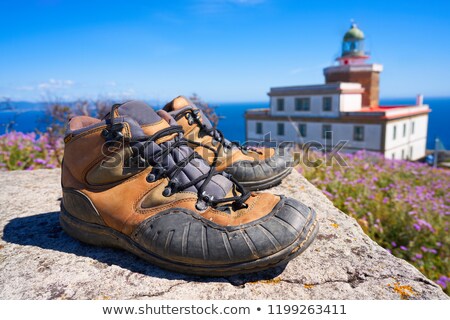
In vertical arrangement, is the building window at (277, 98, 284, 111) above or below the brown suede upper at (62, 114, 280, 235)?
below

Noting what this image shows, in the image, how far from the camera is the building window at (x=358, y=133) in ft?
75.9

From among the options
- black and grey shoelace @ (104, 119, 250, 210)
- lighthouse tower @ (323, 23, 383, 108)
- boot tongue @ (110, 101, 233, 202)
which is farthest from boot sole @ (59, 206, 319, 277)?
lighthouse tower @ (323, 23, 383, 108)

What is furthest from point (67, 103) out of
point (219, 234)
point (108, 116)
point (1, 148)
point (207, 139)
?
point (219, 234)

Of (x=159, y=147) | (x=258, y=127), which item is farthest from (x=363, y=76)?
(x=159, y=147)

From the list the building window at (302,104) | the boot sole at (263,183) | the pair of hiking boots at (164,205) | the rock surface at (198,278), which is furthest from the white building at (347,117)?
the pair of hiking boots at (164,205)

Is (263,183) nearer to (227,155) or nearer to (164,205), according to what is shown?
(227,155)

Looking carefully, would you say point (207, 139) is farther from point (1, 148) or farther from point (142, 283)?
point (1, 148)

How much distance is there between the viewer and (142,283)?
1645 millimetres

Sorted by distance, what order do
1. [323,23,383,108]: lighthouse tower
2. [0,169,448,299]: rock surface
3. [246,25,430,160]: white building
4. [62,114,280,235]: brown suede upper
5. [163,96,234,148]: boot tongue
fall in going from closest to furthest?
1. [0,169,448,299]: rock surface
2. [62,114,280,235]: brown suede upper
3. [163,96,234,148]: boot tongue
4. [246,25,430,160]: white building
5. [323,23,383,108]: lighthouse tower

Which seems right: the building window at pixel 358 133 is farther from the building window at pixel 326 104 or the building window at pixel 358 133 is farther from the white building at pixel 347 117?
the building window at pixel 326 104

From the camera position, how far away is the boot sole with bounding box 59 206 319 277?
1580mm

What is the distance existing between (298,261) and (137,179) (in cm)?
107

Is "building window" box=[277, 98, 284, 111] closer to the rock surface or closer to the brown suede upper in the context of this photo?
the rock surface

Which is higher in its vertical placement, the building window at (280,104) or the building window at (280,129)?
the building window at (280,104)
